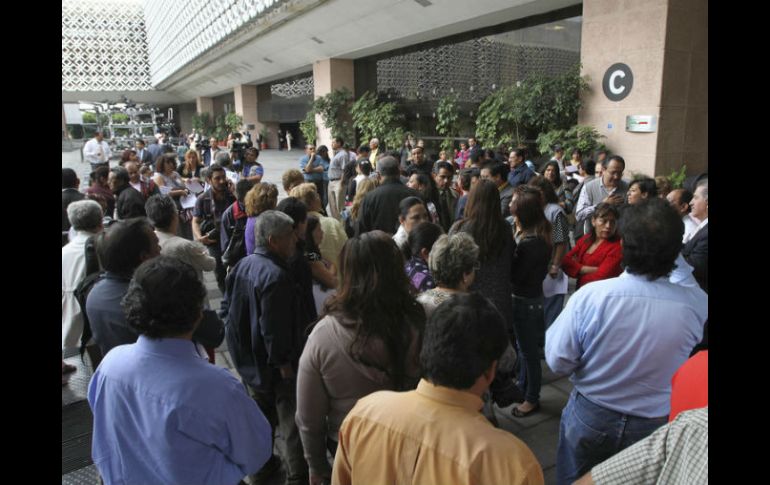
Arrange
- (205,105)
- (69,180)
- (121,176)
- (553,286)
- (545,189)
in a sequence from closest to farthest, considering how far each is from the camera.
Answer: (553,286) < (545,189) < (69,180) < (121,176) < (205,105)

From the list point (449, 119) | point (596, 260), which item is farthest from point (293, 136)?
point (596, 260)

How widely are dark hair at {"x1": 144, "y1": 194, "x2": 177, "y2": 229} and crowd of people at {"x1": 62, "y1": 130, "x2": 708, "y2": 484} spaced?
1cm

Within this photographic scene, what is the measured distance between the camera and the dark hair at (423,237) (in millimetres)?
2805

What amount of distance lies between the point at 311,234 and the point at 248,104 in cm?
2878

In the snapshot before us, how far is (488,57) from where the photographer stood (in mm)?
13430

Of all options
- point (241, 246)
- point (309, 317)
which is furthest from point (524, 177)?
point (309, 317)

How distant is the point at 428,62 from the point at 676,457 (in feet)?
52.4

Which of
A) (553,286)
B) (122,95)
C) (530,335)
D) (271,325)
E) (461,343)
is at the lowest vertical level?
(530,335)

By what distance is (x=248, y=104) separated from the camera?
97.8 ft

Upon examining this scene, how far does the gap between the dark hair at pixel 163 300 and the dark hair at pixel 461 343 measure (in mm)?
840

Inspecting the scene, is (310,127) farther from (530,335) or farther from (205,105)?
(205,105)

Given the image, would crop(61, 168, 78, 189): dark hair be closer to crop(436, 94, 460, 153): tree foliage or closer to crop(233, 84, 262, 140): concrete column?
crop(436, 94, 460, 153): tree foliage

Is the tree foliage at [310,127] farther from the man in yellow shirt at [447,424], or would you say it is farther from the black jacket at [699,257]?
the man in yellow shirt at [447,424]

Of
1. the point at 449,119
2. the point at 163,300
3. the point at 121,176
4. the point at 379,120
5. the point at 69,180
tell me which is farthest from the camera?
the point at 379,120
